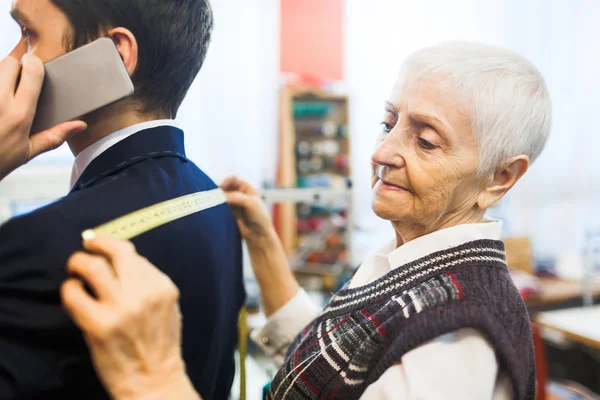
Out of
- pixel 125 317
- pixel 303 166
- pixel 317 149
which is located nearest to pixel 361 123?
pixel 317 149

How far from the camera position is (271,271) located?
1.16 meters

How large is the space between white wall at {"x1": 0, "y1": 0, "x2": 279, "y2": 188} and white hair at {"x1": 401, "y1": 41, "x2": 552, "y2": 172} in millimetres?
1618

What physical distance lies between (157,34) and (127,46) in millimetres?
51

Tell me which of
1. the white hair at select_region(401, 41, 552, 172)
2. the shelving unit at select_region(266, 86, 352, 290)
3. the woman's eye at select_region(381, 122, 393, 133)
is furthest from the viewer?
the shelving unit at select_region(266, 86, 352, 290)

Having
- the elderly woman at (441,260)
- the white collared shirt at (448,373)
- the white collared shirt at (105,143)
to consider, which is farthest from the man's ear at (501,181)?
the white collared shirt at (105,143)

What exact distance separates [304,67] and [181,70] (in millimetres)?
2228

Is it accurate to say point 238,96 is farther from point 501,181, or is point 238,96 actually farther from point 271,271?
point 501,181

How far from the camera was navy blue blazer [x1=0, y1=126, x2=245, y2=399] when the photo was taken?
1.57ft

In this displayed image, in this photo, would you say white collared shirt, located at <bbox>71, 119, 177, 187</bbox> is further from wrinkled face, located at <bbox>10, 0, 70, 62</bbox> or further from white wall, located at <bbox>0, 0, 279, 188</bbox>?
white wall, located at <bbox>0, 0, 279, 188</bbox>

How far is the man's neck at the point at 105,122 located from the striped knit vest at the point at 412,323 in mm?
488

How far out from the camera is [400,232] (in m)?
0.89

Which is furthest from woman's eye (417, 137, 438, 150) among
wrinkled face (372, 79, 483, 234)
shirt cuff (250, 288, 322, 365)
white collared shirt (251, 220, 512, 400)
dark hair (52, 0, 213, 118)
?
shirt cuff (250, 288, 322, 365)

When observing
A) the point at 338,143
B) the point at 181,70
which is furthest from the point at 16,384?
the point at 338,143

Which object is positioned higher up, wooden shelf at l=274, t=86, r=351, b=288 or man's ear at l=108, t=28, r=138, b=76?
man's ear at l=108, t=28, r=138, b=76
